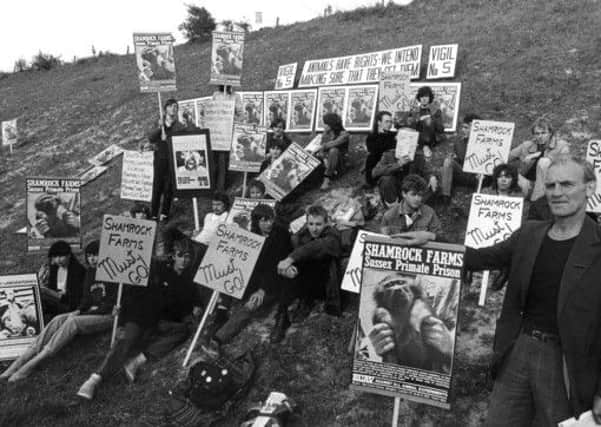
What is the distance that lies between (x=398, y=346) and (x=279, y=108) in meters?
10.3

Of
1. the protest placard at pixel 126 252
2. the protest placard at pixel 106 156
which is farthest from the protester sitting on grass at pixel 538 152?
Result: the protest placard at pixel 106 156

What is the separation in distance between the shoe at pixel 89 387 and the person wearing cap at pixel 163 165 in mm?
4427

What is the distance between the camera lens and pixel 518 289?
10.0ft

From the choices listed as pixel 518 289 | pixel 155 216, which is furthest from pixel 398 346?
pixel 155 216

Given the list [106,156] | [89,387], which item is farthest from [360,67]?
[89,387]

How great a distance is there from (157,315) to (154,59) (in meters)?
5.78

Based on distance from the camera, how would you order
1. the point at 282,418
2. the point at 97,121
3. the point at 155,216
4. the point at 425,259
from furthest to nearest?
the point at 97,121, the point at 155,216, the point at 282,418, the point at 425,259

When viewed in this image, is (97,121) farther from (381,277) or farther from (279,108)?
(381,277)

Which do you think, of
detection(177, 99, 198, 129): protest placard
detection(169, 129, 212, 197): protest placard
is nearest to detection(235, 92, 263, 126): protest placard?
detection(177, 99, 198, 129): protest placard

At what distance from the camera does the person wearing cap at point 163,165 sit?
9867 mm

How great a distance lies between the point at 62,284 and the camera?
753 centimetres

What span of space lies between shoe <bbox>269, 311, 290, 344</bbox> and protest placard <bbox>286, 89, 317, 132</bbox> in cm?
752

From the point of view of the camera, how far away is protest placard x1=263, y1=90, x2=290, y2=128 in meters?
13.4

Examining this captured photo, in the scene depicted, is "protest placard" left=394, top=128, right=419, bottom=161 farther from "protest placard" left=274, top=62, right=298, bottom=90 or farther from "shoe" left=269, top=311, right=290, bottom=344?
"protest placard" left=274, top=62, right=298, bottom=90
